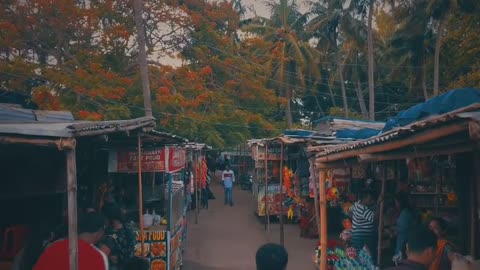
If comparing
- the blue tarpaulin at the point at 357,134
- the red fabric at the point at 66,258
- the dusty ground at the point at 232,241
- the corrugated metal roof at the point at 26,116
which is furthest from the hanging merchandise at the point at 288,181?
the red fabric at the point at 66,258

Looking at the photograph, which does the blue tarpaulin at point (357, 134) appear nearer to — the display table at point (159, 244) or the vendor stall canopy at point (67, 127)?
the display table at point (159, 244)

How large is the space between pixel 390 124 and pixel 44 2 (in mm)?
16952

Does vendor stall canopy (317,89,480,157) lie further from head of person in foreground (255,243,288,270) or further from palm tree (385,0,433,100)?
palm tree (385,0,433,100)

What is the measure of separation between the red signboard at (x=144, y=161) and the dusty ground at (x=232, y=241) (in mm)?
3857

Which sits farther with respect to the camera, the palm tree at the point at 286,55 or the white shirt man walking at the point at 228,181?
the palm tree at the point at 286,55

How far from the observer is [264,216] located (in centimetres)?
1995

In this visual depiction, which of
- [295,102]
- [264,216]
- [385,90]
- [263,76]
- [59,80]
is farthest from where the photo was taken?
[295,102]

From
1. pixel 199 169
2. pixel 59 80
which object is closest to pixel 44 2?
pixel 59 80

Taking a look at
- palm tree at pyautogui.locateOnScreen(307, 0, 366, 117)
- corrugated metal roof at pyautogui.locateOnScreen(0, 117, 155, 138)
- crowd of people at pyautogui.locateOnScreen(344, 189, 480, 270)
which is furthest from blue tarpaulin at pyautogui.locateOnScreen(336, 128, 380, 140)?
palm tree at pyautogui.locateOnScreen(307, 0, 366, 117)

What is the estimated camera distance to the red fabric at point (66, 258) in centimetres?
540

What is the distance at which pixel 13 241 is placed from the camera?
7.88 m

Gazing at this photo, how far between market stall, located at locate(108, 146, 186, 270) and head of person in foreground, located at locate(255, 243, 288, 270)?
523 centimetres

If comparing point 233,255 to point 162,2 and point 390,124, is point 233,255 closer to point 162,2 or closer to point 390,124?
point 390,124

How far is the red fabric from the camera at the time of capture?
17.7ft
